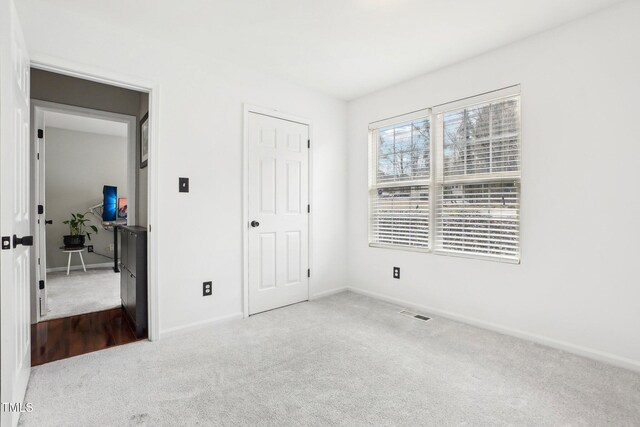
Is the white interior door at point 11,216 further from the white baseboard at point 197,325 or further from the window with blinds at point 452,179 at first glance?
the window with blinds at point 452,179

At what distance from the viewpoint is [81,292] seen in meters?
4.04

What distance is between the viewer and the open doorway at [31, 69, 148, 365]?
2684 millimetres

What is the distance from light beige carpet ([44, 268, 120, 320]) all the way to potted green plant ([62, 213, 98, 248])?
1.63 ft

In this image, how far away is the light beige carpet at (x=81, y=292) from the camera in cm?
339

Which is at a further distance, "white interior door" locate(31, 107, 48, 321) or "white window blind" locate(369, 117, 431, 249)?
"white window blind" locate(369, 117, 431, 249)

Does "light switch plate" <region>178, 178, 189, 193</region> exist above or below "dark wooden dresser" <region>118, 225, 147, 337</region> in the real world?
above

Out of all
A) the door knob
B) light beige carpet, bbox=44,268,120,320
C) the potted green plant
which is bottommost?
light beige carpet, bbox=44,268,120,320

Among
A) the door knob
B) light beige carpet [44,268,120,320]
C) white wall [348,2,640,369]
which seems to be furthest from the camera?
light beige carpet [44,268,120,320]

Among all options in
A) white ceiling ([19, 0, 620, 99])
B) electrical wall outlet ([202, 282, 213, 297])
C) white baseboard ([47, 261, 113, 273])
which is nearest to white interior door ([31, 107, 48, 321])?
white ceiling ([19, 0, 620, 99])

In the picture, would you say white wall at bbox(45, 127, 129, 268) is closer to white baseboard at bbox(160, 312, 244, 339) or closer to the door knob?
white baseboard at bbox(160, 312, 244, 339)

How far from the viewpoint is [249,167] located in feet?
10.2

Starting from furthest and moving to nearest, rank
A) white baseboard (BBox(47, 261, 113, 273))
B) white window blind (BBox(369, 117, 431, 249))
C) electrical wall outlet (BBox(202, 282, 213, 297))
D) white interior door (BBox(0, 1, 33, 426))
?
1. white baseboard (BBox(47, 261, 113, 273))
2. white window blind (BBox(369, 117, 431, 249))
3. electrical wall outlet (BBox(202, 282, 213, 297))
4. white interior door (BBox(0, 1, 33, 426))

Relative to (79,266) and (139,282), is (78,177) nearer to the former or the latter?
(79,266)

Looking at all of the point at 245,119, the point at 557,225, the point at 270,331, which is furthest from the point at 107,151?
the point at 557,225
